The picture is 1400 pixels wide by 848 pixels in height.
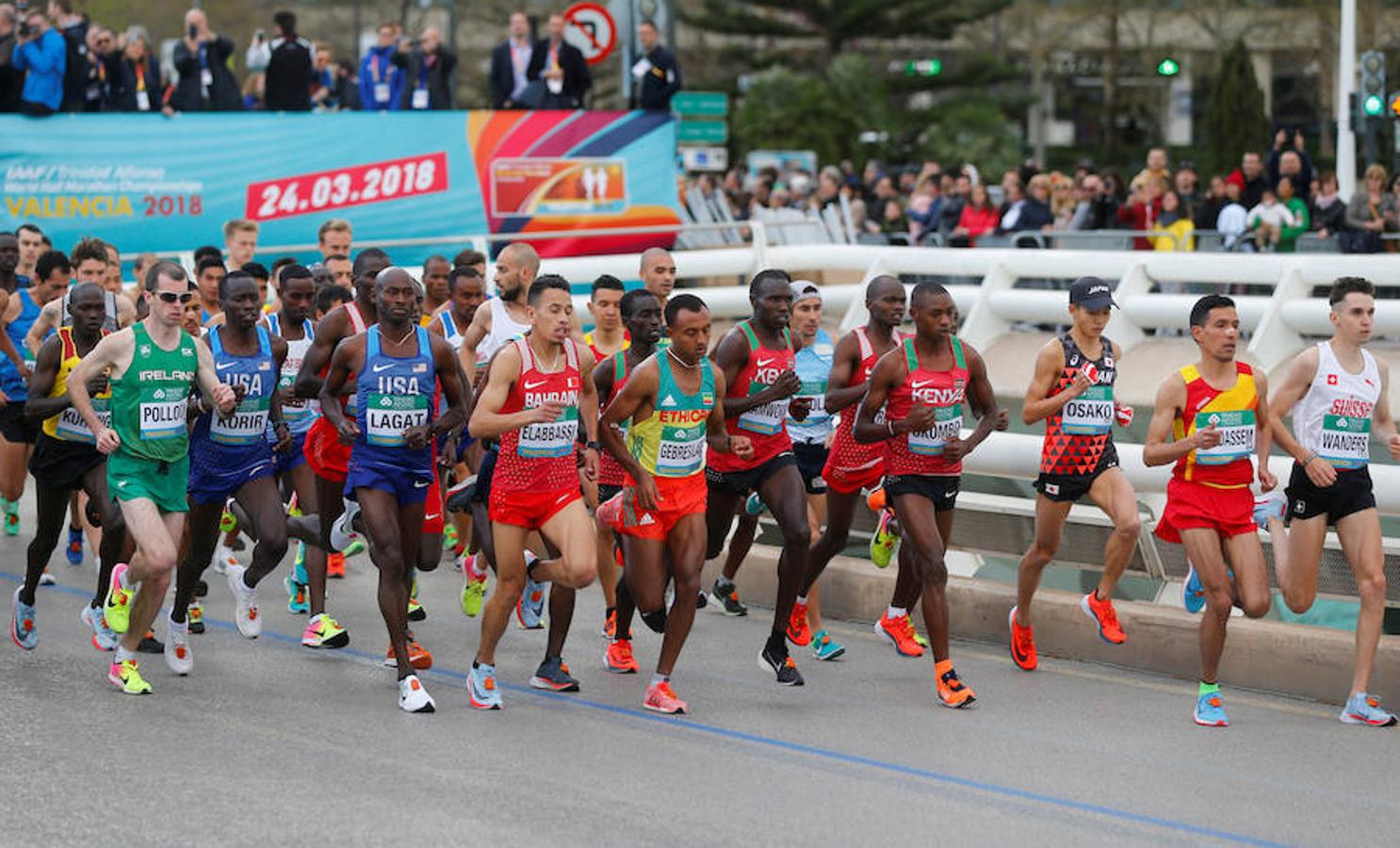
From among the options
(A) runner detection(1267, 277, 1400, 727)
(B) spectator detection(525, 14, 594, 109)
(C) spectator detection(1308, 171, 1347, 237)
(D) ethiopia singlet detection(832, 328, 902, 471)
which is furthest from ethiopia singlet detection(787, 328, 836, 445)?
(B) spectator detection(525, 14, 594, 109)

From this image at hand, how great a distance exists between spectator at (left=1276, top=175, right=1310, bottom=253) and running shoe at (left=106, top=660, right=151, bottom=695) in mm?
13918

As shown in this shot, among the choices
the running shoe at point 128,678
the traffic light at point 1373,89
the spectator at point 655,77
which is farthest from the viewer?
the traffic light at point 1373,89

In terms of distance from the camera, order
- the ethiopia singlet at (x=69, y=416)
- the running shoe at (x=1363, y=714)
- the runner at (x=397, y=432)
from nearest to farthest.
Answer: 1. the running shoe at (x=1363, y=714)
2. the runner at (x=397, y=432)
3. the ethiopia singlet at (x=69, y=416)

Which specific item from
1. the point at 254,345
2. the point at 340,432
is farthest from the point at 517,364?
the point at 254,345

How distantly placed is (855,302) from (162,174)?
648 centimetres

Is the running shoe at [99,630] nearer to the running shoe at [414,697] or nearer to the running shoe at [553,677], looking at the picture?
the running shoe at [414,697]

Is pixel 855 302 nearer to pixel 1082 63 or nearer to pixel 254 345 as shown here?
pixel 254 345

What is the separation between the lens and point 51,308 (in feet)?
40.9

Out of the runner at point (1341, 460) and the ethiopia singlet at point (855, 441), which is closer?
the runner at point (1341, 460)

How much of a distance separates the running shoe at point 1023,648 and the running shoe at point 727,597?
1998mm

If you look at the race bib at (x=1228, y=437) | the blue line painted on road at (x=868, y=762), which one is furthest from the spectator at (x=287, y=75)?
the race bib at (x=1228, y=437)

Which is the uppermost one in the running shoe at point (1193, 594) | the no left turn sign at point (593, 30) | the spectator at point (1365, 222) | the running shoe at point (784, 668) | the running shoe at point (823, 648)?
the no left turn sign at point (593, 30)

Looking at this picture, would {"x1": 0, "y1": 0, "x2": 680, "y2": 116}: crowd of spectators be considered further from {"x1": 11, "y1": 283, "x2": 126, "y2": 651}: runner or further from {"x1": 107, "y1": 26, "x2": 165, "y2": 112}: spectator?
{"x1": 11, "y1": 283, "x2": 126, "y2": 651}: runner

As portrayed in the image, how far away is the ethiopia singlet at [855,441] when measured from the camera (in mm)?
10828
